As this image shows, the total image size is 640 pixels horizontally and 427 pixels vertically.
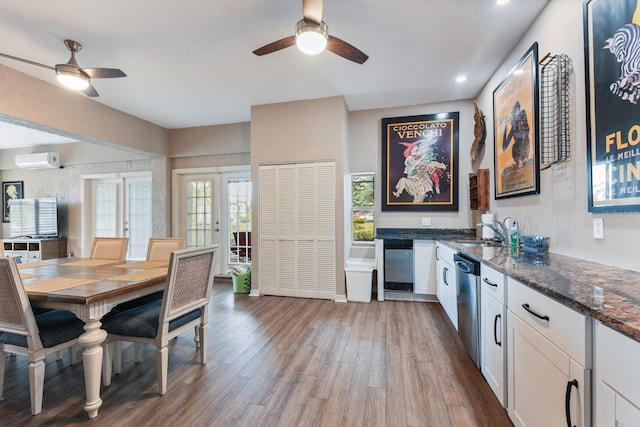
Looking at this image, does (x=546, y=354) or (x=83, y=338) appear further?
(x=83, y=338)

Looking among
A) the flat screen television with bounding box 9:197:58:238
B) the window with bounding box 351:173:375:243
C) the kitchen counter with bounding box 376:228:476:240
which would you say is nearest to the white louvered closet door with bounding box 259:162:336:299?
the window with bounding box 351:173:375:243

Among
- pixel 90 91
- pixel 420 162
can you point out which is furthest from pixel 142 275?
pixel 420 162

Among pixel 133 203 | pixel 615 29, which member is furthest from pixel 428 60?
pixel 133 203

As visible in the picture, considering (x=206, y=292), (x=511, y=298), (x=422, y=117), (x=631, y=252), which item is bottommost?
(x=206, y=292)

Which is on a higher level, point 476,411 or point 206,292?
point 206,292

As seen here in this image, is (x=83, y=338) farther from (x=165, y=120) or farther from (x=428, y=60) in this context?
(x=165, y=120)

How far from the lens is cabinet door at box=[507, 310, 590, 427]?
3.19ft

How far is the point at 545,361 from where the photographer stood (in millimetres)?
1183

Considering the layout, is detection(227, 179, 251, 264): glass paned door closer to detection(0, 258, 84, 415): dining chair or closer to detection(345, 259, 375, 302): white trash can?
detection(345, 259, 375, 302): white trash can

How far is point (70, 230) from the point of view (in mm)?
5934

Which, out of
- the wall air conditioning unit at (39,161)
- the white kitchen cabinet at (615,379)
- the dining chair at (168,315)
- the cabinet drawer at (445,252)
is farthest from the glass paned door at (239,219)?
the white kitchen cabinet at (615,379)

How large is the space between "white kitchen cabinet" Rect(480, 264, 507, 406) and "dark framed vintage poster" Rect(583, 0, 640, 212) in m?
0.72

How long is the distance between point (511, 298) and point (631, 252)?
0.63 m

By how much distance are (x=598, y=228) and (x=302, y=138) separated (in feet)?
10.6
